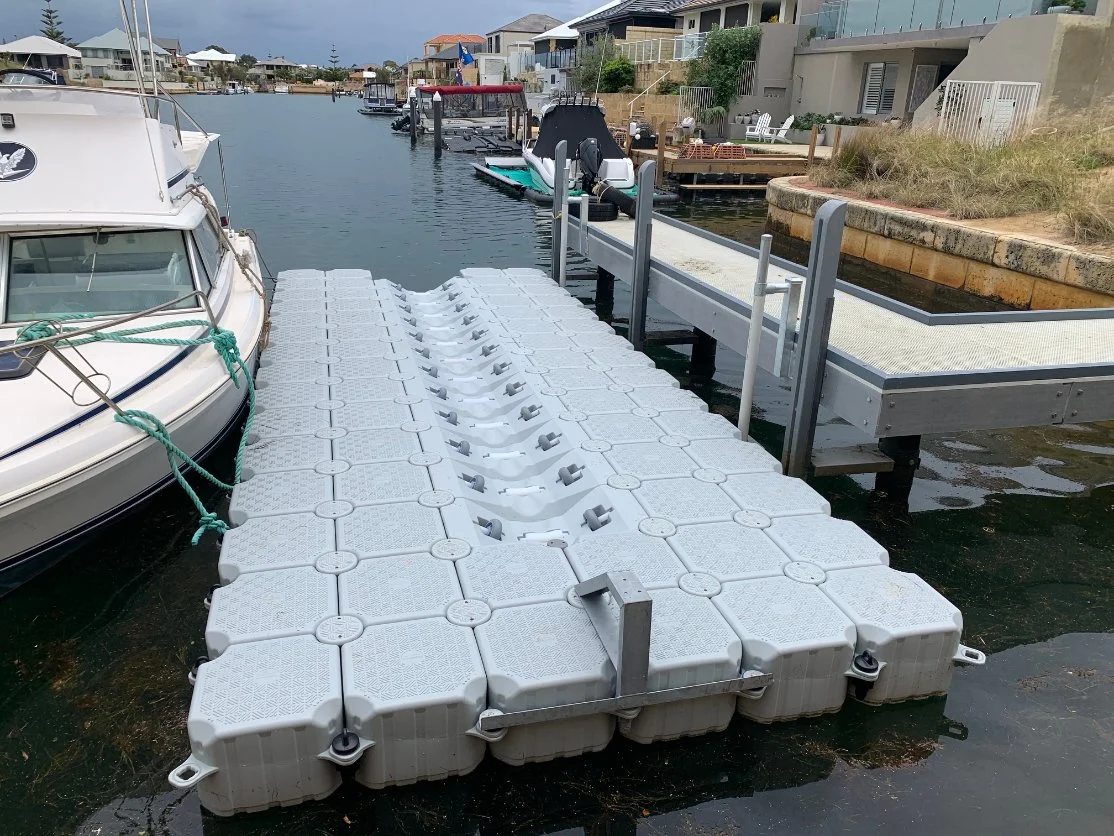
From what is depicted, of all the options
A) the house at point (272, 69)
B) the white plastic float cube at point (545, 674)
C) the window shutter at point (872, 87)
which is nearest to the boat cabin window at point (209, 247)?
the white plastic float cube at point (545, 674)

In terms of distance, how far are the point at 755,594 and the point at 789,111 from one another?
32.6 metres

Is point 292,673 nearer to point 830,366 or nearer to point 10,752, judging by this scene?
point 10,752

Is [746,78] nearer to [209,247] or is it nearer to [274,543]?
[209,247]

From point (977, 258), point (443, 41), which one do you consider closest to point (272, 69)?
point (443, 41)

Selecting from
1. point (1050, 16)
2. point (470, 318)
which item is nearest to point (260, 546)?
point (470, 318)

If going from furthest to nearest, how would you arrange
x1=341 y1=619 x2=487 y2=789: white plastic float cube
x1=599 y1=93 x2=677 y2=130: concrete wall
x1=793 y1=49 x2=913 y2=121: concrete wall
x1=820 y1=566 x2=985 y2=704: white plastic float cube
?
x1=599 y1=93 x2=677 y2=130: concrete wall, x1=793 y1=49 x2=913 y2=121: concrete wall, x1=820 y1=566 x2=985 y2=704: white plastic float cube, x1=341 y1=619 x2=487 y2=789: white plastic float cube

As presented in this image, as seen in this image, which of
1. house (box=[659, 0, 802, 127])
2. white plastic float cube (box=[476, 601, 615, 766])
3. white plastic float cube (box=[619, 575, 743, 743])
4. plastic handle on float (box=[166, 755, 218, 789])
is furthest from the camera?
house (box=[659, 0, 802, 127])

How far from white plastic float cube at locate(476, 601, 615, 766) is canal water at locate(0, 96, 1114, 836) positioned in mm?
133

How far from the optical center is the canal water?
352 centimetres

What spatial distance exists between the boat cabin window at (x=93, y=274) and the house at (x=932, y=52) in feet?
Answer: 52.8

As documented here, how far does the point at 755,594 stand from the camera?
409cm

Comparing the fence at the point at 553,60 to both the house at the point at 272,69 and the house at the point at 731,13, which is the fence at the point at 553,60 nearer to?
the house at the point at 731,13

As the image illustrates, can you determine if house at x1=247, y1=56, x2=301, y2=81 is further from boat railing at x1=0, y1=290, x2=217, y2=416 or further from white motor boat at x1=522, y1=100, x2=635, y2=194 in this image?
boat railing at x1=0, y1=290, x2=217, y2=416

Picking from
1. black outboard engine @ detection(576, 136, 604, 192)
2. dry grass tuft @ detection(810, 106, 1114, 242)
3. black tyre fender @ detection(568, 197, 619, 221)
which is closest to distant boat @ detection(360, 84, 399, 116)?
black outboard engine @ detection(576, 136, 604, 192)
